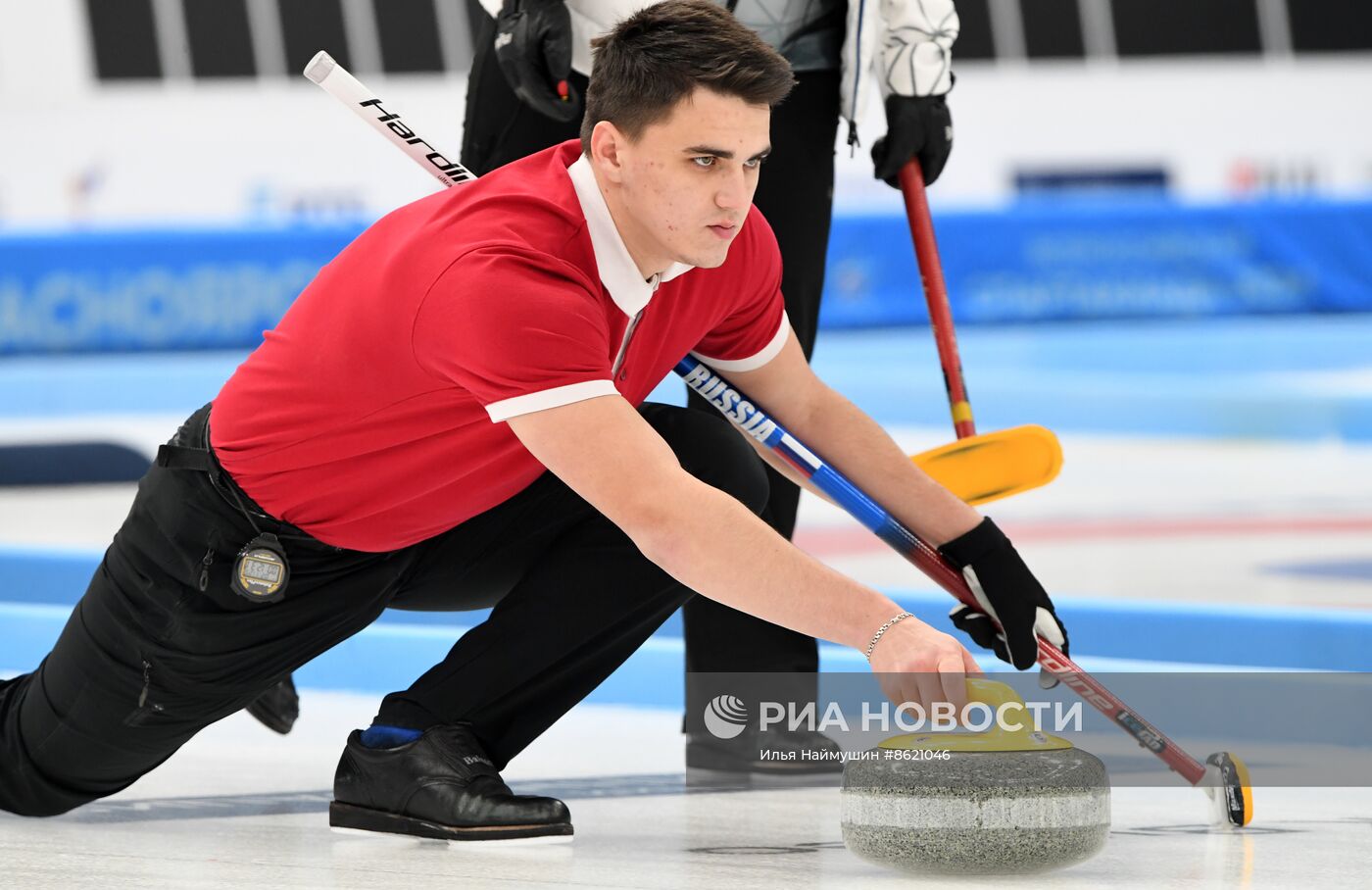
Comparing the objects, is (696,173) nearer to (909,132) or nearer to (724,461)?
(724,461)

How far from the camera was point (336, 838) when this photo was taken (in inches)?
69.4

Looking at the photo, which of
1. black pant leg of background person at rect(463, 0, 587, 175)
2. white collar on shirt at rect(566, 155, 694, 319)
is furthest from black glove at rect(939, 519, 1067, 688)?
black pant leg of background person at rect(463, 0, 587, 175)

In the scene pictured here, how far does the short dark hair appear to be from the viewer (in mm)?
1573

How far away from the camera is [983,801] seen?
58.6 inches

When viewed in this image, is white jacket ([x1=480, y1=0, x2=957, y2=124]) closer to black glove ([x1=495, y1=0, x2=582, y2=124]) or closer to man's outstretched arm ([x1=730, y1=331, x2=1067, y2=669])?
black glove ([x1=495, y1=0, x2=582, y2=124])

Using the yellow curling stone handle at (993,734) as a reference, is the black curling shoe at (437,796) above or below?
below

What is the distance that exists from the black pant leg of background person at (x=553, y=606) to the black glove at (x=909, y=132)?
603mm

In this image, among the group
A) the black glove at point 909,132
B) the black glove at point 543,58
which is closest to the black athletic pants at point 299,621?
the black glove at point 543,58

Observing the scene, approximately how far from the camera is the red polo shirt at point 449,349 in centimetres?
151

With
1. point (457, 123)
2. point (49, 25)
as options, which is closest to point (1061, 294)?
point (457, 123)

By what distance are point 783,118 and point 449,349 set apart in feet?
2.89

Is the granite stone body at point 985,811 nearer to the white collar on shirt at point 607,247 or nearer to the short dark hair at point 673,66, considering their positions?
the white collar on shirt at point 607,247

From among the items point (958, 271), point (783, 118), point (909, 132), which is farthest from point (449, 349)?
point (958, 271)

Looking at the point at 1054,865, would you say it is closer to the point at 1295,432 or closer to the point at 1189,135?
the point at 1295,432
